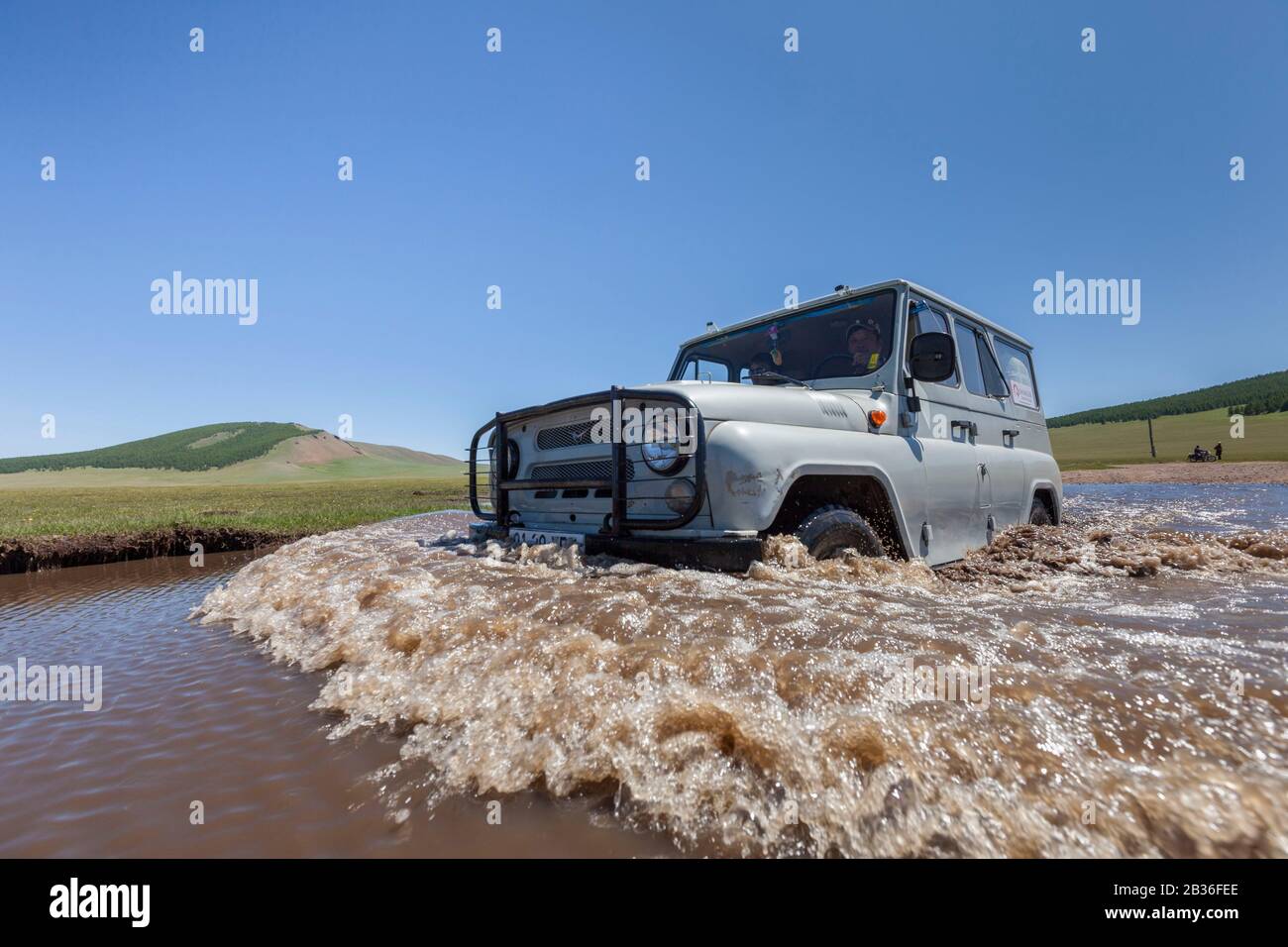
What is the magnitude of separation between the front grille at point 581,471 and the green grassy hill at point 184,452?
410 feet

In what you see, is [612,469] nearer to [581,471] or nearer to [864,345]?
[581,471]

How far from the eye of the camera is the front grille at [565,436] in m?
3.59

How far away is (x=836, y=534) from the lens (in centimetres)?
316

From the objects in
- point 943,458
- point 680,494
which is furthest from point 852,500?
point 680,494

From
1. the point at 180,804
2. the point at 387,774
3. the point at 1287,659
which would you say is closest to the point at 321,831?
the point at 387,774

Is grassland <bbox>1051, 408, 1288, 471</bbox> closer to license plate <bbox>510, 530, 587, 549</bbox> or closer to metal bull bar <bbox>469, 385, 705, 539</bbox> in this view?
metal bull bar <bbox>469, 385, 705, 539</bbox>

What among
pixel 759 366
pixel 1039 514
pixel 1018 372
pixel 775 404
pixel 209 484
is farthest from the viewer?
pixel 209 484

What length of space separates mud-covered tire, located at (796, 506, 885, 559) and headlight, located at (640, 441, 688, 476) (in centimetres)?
76

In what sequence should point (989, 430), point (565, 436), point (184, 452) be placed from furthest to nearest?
point (184, 452)
point (989, 430)
point (565, 436)

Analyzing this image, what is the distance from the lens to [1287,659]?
182 centimetres

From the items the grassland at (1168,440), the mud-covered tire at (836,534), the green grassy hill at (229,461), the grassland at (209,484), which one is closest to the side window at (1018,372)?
the mud-covered tire at (836,534)

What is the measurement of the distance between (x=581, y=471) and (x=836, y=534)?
1.60 metres

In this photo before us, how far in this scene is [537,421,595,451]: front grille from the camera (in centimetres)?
359
